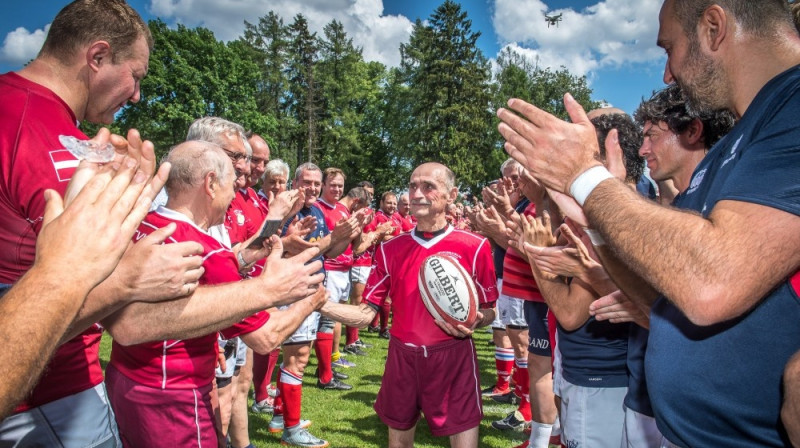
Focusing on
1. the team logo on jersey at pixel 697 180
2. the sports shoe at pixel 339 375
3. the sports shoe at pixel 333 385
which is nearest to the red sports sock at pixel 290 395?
the sports shoe at pixel 333 385

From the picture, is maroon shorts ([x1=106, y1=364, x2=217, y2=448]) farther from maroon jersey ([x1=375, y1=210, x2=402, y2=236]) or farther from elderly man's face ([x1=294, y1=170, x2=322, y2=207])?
maroon jersey ([x1=375, y1=210, x2=402, y2=236])

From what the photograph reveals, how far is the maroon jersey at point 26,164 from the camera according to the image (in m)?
1.70

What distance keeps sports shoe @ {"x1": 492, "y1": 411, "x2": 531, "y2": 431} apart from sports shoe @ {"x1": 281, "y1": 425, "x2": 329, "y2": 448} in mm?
1925

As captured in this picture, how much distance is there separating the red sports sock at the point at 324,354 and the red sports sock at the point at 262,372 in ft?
2.62

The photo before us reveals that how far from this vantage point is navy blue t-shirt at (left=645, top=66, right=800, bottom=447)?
122cm

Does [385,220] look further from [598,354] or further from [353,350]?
[598,354]

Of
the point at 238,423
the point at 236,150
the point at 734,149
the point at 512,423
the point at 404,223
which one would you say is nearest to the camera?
the point at 734,149

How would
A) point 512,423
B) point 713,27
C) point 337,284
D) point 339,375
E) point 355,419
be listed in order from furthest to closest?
point 337,284, point 339,375, point 355,419, point 512,423, point 713,27

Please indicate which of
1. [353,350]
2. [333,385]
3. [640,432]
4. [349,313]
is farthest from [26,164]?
[353,350]

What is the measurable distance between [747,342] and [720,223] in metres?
0.37

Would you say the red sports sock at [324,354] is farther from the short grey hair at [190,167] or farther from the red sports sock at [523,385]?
the short grey hair at [190,167]

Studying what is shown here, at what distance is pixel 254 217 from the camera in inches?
228

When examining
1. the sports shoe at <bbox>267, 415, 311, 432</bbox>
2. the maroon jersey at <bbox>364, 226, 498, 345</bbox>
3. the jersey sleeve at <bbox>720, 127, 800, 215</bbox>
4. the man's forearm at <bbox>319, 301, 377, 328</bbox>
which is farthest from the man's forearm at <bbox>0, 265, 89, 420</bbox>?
the sports shoe at <bbox>267, 415, 311, 432</bbox>

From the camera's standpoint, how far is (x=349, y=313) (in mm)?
3627
